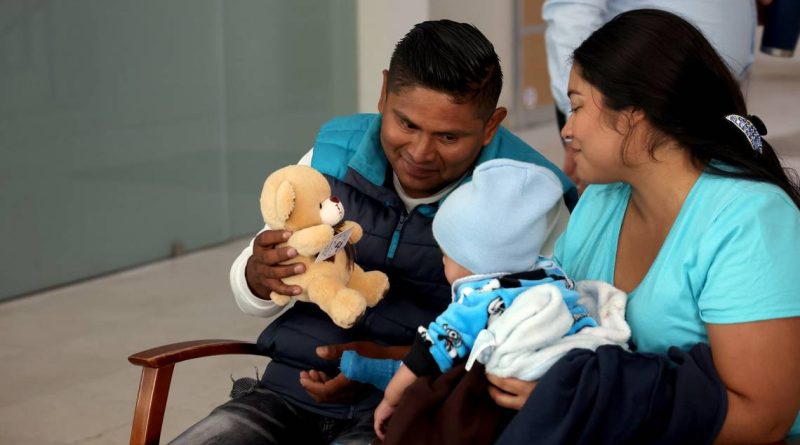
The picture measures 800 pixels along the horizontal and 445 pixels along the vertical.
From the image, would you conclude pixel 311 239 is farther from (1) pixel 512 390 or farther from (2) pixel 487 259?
(1) pixel 512 390

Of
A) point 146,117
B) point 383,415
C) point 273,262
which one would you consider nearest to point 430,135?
Answer: point 273,262

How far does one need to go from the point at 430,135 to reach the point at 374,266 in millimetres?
314

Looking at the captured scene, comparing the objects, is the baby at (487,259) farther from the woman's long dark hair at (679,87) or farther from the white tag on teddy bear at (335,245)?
the white tag on teddy bear at (335,245)

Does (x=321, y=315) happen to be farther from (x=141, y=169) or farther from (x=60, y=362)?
(x=141, y=169)

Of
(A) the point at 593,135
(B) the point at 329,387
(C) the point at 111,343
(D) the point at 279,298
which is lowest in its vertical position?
(C) the point at 111,343

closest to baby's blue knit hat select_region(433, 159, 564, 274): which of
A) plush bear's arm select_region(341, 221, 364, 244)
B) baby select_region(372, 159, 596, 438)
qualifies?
baby select_region(372, 159, 596, 438)

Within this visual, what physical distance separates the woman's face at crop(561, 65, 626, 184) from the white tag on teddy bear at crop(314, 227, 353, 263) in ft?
1.61

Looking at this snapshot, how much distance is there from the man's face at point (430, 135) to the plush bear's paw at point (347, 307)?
12.5 inches

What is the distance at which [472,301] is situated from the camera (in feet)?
6.10

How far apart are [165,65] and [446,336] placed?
3.54m

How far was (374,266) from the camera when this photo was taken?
2443 mm

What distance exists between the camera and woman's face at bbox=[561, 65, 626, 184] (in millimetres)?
1947

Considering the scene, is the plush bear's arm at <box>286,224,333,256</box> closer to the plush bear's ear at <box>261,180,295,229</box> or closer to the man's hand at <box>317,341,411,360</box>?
the plush bear's ear at <box>261,180,295,229</box>

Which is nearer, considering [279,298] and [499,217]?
[499,217]
